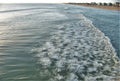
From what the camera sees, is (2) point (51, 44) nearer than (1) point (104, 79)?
No

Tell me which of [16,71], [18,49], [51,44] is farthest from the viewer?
[51,44]

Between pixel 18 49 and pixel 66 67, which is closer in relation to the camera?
pixel 66 67

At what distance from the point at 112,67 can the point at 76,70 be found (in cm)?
153

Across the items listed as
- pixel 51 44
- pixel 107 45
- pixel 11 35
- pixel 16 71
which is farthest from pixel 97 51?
pixel 11 35

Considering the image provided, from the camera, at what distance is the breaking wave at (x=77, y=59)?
933 centimetres

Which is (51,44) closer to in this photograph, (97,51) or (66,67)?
(97,51)

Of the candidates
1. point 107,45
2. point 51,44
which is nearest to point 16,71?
point 51,44

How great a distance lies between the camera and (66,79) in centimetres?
895

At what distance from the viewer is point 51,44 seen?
13.6m

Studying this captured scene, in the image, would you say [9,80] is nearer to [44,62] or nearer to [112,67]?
[44,62]

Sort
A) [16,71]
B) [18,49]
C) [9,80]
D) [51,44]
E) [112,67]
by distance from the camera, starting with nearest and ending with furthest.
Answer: [9,80], [16,71], [112,67], [18,49], [51,44]

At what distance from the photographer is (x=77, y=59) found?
11188 mm

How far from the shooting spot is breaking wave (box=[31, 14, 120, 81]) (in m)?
9.33

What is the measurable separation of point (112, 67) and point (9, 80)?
4083mm
